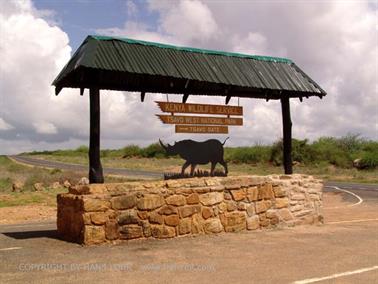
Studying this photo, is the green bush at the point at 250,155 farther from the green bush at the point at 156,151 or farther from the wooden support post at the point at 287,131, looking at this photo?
the wooden support post at the point at 287,131

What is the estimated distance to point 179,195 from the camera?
1030 centimetres

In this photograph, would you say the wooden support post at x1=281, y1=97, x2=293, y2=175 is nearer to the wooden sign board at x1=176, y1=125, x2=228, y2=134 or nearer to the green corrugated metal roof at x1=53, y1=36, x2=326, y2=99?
the green corrugated metal roof at x1=53, y1=36, x2=326, y2=99

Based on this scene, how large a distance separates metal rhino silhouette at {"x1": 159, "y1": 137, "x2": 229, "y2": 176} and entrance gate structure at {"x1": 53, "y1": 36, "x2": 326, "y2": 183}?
1.29 m

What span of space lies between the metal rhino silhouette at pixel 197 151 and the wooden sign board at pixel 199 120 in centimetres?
48

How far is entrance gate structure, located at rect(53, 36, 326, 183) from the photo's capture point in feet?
33.5

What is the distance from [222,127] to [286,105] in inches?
92.7

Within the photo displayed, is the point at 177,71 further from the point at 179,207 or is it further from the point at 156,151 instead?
the point at 156,151

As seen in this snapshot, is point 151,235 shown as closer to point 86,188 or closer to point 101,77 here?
point 86,188

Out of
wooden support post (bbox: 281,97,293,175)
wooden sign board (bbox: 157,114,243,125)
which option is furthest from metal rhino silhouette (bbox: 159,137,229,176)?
wooden support post (bbox: 281,97,293,175)

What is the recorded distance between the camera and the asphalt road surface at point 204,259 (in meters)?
7.15

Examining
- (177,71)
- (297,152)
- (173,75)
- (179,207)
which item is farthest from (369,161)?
(179,207)

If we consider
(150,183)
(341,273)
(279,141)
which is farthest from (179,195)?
(279,141)

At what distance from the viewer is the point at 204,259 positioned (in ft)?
27.5

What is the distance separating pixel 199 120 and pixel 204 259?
14.0ft
